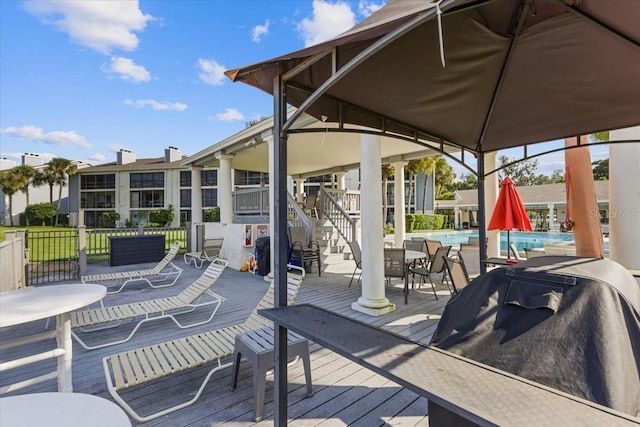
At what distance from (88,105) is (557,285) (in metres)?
29.6

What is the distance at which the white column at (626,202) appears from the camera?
175 inches

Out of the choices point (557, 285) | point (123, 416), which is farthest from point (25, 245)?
point (557, 285)

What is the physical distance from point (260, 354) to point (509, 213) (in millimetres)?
4699

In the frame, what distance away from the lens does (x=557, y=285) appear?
168cm

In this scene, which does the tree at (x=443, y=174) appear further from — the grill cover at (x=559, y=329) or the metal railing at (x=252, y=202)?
the grill cover at (x=559, y=329)

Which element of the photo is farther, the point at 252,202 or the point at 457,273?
the point at 252,202

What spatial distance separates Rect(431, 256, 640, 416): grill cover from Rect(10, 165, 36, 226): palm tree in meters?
47.4

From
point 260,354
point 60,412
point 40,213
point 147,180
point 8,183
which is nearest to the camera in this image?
point 60,412

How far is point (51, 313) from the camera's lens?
263cm

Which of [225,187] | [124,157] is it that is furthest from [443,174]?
[124,157]

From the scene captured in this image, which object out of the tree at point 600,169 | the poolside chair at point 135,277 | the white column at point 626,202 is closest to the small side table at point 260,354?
the white column at point 626,202

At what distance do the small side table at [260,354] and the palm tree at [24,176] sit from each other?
150 feet

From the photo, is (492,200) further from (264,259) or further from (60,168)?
(60,168)

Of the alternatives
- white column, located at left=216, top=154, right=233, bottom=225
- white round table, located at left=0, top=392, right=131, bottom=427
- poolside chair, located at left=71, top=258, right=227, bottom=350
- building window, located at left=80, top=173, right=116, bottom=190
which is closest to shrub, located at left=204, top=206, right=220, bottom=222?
building window, located at left=80, top=173, right=116, bottom=190
